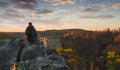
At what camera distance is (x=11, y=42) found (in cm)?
2084

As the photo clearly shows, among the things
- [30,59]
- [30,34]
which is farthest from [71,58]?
[30,59]

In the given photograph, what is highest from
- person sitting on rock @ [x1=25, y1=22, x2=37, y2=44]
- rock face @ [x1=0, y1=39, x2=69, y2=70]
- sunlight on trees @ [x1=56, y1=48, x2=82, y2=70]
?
person sitting on rock @ [x1=25, y1=22, x2=37, y2=44]

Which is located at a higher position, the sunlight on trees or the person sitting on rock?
the person sitting on rock

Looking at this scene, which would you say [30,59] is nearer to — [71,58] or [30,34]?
[30,34]

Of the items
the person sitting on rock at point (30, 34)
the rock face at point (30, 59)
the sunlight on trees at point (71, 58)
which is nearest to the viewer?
the rock face at point (30, 59)

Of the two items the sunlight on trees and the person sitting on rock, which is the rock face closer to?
the person sitting on rock

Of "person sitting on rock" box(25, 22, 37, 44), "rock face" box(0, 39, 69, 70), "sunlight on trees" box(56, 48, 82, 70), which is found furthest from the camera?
"sunlight on trees" box(56, 48, 82, 70)

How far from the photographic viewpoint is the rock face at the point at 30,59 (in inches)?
587

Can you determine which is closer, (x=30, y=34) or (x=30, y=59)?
(x=30, y=59)

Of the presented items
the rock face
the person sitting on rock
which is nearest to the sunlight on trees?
the person sitting on rock

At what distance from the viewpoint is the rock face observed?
587 inches

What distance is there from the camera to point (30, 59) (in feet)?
56.5

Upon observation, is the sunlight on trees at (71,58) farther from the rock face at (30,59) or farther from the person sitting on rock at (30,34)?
the rock face at (30,59)

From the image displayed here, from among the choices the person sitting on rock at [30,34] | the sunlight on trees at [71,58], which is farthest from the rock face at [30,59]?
the sunlight on trees at [71,58]
